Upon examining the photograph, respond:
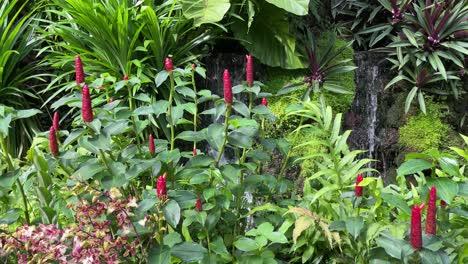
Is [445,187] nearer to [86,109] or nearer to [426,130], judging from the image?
[86,109]

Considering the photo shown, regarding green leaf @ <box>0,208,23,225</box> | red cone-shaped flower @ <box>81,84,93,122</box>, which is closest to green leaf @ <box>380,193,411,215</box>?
red cone-shaped flower @ <box>81,84,93,122</box>

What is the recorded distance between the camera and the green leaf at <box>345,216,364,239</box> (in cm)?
151

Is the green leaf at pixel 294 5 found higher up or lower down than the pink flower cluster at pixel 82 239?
higher up

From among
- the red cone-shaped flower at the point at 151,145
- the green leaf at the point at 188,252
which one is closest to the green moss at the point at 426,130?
the red cone-shaped flower at the point at 151,145

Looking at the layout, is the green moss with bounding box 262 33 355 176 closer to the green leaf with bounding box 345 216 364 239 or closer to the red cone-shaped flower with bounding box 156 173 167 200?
the green leaf with bounding box 345 216 364 239

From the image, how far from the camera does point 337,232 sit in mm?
1742

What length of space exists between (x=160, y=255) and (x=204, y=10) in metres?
2.51

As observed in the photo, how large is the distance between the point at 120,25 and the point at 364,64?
203 centimetres

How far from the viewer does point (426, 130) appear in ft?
13.0

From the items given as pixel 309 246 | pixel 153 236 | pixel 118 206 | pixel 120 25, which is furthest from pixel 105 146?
pixel 120 25

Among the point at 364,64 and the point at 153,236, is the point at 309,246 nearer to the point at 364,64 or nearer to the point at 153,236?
the point at 153,236

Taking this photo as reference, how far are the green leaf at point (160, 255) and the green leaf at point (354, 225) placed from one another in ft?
1.80

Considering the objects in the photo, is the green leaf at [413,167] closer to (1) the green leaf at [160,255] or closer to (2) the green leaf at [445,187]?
(2) the green leaf at [445,187]

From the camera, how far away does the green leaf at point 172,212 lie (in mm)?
1400
